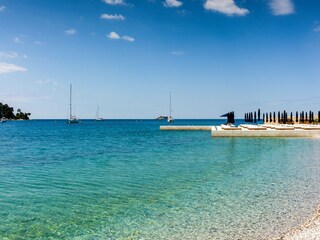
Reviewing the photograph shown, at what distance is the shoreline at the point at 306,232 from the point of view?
709 centimetres

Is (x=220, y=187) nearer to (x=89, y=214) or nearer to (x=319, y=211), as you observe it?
(x=319, y=211)

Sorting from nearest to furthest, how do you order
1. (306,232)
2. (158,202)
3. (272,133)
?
(306,232) < (158,202) < (272,133)

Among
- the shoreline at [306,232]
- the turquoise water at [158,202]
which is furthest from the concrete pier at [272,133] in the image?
the shoreline at [306,232]

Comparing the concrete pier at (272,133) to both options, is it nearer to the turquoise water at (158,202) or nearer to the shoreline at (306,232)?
the turquoise water at (158,202)

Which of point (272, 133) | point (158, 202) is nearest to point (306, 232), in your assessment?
point (158, 202)

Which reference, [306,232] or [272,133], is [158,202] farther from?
[272,133]

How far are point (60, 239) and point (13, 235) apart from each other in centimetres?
121

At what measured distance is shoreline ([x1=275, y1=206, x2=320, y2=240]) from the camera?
7090 mm

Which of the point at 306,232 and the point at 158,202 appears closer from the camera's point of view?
the point at 306,232

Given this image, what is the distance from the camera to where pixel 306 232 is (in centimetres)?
743

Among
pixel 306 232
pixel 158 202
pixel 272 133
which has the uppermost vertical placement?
pixel 272 133

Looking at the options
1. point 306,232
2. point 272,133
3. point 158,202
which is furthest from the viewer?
point 272,133

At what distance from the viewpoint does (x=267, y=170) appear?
17.4 meters

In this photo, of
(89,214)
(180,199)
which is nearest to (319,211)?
(180,199)
